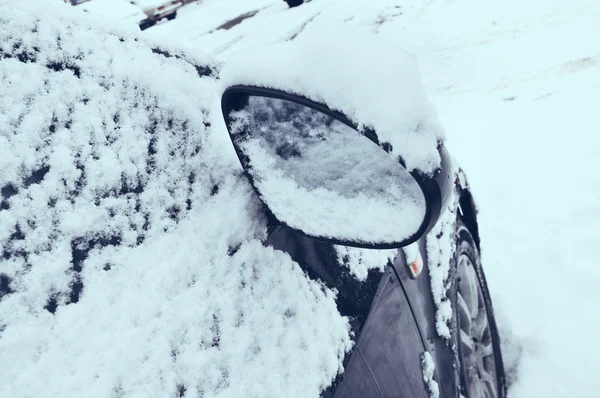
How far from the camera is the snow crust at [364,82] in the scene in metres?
0.89

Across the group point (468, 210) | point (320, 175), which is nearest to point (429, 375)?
point (320, 175)

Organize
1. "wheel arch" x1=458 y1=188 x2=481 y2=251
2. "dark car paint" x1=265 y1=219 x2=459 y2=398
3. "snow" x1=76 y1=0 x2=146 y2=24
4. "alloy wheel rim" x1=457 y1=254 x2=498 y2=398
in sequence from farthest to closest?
"snow" x1=76 y1=0 x2=146 y2=24 → "wheel arch" x1=458 y1=188 x2=481 y2=251 → "alloy wheel rim" x1=457 y1=254 x2=498 y2=398 → "dark car paint" x1=265 y1=219 x2=459 y2=398

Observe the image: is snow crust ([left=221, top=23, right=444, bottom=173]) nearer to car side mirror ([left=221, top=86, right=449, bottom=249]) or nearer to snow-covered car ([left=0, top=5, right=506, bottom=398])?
snow-covered car ([left=0, top=5, right=506, bottom=398])

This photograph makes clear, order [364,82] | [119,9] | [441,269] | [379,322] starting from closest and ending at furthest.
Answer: [364,82]
[379,322]
[441,269]
[119,9]

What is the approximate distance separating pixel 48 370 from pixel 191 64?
0.90 m

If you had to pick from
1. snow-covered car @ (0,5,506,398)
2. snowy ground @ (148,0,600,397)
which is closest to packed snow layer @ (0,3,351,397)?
snow-covered car @ (0,5,506,398)

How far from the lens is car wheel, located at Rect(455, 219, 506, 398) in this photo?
225cm

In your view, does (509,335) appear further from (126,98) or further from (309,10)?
(309,10)

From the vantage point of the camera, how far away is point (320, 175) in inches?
47.4

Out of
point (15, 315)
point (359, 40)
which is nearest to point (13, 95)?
point (15, 315)

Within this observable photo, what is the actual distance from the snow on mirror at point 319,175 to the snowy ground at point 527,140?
86.5 inches

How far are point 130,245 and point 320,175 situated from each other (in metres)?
0.50

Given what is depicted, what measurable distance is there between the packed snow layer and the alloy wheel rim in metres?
1.27

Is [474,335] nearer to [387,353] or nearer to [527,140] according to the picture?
[387,353]
